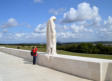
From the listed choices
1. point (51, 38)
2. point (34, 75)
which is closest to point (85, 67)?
point (34, 75)

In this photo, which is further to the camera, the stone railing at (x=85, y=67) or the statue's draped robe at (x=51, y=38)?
the statue's draped robe at (x=51, y=38)

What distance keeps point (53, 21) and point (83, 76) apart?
441 cm

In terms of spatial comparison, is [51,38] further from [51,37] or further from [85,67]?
[85,67]

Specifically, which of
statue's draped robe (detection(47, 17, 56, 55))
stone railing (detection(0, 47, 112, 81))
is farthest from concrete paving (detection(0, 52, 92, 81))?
statue's draped robe (detection(47, 17, 56, 55))

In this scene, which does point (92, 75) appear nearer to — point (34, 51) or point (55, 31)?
point (55, 31)

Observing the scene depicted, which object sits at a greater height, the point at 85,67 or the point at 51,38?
the point at 51,38

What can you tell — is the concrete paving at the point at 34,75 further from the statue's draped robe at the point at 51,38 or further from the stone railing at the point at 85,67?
the statue's draped robe at the point at 51,38

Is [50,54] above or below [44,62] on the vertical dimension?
above

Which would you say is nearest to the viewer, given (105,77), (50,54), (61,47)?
(105,77)

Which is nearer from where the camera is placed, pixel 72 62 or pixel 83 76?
pixel 83 76

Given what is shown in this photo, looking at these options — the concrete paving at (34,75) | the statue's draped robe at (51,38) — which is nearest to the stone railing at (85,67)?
the concrete paving at (34,75)

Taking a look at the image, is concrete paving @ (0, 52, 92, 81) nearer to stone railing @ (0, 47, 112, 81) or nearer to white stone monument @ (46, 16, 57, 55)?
stone railing @ (0, 47, 112, 81)

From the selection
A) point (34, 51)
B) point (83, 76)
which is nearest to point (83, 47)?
point (34, 51)

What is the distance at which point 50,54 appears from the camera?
886cm
